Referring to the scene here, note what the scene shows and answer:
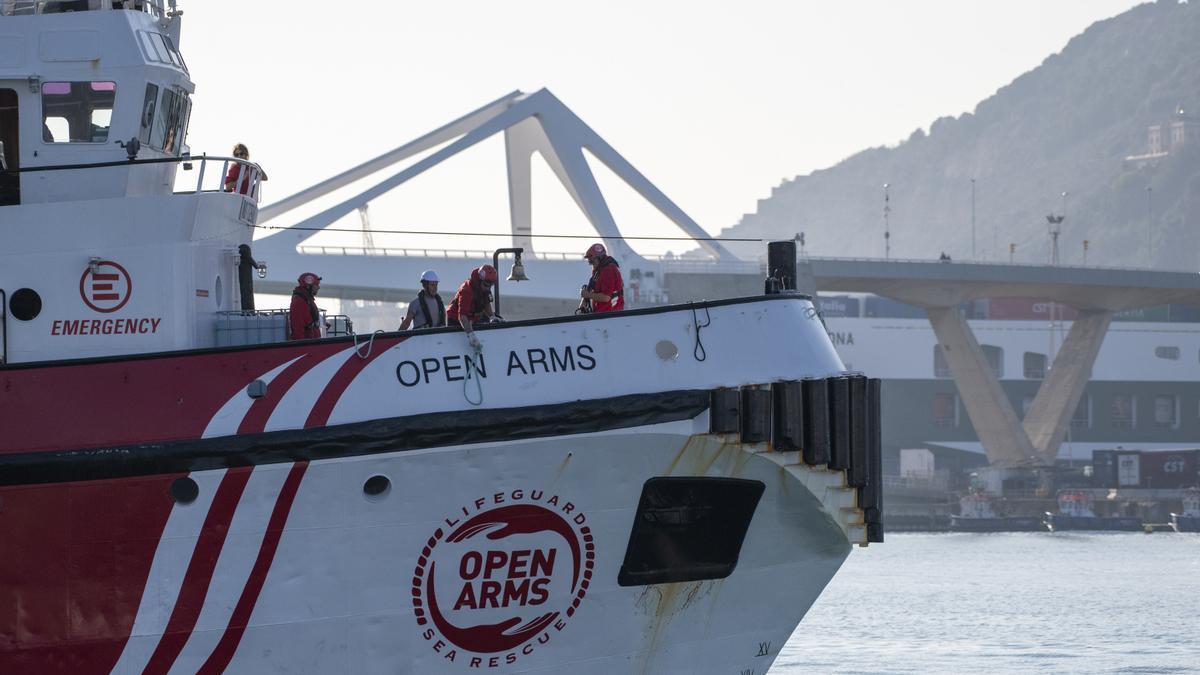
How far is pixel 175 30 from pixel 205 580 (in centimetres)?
566

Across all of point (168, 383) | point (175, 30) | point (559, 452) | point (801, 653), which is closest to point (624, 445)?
point (559, 452)

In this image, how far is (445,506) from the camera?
12977 mm

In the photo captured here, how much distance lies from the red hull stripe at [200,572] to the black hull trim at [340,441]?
0.18m

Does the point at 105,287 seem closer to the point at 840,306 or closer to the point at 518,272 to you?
the point at 518,272

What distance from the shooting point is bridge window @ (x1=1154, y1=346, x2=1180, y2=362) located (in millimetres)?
130000

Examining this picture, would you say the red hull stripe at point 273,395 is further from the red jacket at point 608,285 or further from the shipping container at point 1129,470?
the shipping container at point 1129,470

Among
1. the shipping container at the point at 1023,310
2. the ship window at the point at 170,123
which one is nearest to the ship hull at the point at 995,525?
the shipping container at the point at 1023,310

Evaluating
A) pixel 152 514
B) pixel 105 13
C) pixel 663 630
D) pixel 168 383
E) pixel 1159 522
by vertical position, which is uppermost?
pixel 105 13

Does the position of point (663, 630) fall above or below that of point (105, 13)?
below

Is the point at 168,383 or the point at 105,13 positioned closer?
the point at 168,383

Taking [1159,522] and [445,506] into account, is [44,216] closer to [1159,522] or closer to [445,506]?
[445,506]

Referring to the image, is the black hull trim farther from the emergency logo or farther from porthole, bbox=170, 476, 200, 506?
the emergency logo

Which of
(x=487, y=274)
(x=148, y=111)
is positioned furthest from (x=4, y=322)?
(x=487, y=274)

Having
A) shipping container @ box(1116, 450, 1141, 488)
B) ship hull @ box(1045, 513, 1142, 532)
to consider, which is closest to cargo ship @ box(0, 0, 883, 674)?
ship hull @ box(1045, 513, 1142, 532)
